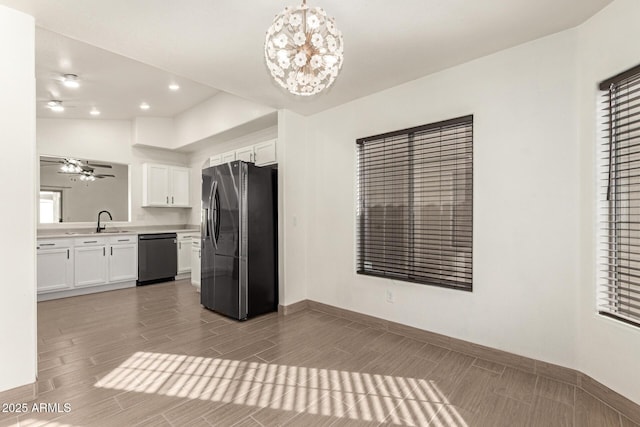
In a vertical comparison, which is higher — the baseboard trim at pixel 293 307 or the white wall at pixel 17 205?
the white wall at pixel 17 205

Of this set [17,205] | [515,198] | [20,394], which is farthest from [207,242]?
[515,198]

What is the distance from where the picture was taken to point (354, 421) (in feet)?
6.22

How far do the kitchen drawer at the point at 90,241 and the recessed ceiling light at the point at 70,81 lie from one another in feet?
7.48

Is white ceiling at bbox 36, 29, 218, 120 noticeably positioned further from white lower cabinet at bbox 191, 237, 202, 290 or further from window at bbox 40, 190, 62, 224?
white lower cabinet at bbox 191, 237, 202, 290

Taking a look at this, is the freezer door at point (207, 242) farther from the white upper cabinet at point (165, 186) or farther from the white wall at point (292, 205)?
the white upper cabinet at point (165, 186)

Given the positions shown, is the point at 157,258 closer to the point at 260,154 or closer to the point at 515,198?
the point at 260,154

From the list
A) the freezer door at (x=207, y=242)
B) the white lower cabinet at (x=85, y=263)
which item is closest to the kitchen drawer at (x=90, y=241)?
the white lower cabinet at (x=85, y=263)

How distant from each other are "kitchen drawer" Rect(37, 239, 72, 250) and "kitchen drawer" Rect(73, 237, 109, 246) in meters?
0.10

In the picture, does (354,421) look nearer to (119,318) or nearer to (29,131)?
(29,131)

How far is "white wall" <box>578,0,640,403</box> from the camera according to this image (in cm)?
192

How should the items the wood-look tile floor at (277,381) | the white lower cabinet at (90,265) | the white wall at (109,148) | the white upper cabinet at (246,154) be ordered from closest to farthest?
the wood-look tile floor at (277,381) < the white upper cabinet at (246,154) < the white lower cabinet at (90,265) < the white wall at (109,148)

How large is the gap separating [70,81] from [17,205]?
2.78 meters

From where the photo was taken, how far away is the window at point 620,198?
1.98 meters

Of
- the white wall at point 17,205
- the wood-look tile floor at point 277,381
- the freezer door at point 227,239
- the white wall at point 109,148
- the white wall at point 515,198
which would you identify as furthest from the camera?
the white wall at point 109,148
